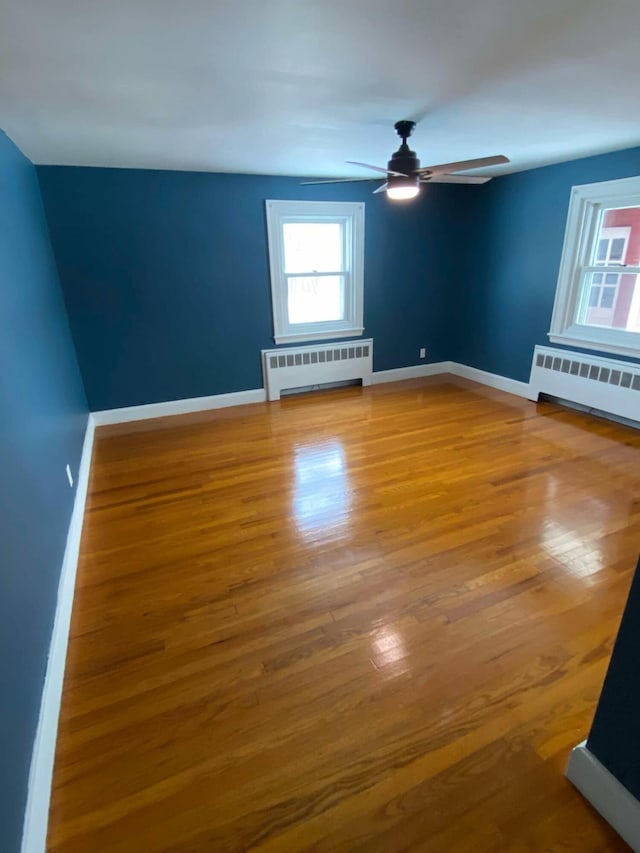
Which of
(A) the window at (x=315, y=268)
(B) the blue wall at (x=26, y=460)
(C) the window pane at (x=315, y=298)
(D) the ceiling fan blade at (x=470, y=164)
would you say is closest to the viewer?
(B) the blue wall at (x=26, y=460)

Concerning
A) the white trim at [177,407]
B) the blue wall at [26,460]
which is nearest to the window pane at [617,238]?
the white trim at [177,407]

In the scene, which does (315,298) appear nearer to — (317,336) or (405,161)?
(317,336)

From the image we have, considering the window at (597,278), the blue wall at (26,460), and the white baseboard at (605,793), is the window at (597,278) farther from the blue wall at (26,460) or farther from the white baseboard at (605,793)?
the blue wall at (26,460)

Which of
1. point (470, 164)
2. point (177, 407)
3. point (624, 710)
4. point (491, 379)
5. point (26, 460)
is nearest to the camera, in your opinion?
point (624, 710)

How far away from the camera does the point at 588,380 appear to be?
4.07m

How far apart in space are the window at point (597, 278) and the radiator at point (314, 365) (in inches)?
82.1

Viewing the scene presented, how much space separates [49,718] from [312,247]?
4514 mm

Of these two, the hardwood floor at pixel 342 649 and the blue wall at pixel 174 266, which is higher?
the blue wall at pixel 174 266

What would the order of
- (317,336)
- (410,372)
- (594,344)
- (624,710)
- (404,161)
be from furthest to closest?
1. (410,372)
2. (317,336)
3. (594,344)
4. (404,161)
5. (624,710)

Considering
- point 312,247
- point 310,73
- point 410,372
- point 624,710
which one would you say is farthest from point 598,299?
point 624,710

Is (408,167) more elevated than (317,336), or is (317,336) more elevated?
(408,167)

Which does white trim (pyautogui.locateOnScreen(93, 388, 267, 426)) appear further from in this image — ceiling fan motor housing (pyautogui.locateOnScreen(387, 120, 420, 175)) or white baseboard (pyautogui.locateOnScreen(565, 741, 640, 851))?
white baseboard (pyautogui.locateOnScreen(565, 741, 640, 851))

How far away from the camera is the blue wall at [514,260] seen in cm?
406

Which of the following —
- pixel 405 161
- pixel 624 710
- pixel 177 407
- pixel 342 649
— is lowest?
pixel 342 649
